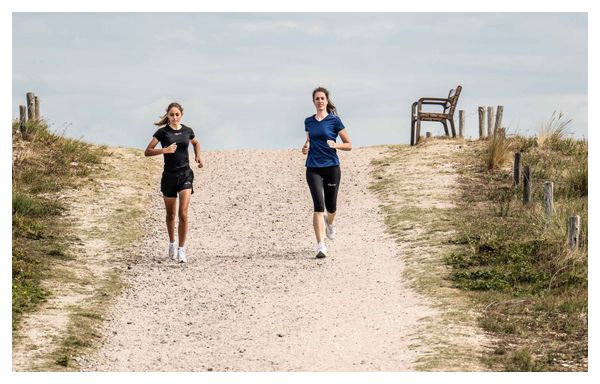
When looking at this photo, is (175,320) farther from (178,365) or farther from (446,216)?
(446,216)

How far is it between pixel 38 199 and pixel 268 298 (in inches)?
316

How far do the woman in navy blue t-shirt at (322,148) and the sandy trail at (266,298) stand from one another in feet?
3.55

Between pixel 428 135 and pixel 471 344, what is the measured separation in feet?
59.8

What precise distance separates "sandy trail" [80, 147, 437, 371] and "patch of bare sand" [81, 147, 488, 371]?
2 cm

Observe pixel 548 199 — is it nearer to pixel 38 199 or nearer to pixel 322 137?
pixel 322 137

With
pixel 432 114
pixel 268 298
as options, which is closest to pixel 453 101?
pixel 432 114

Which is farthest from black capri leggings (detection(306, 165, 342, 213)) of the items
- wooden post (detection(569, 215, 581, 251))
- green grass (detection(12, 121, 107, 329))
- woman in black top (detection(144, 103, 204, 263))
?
green grass (detection(12, 121, 107, 329))

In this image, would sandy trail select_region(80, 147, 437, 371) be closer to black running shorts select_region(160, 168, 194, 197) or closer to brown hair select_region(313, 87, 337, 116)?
black running shorts select_region(160, 168, 194, 197)

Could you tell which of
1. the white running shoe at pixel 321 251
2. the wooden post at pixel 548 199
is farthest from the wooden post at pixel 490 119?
the white running shoe at pixel 321 251

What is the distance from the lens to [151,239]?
2020 cm

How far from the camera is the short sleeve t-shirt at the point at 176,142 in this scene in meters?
17.2

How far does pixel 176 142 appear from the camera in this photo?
1720 cm

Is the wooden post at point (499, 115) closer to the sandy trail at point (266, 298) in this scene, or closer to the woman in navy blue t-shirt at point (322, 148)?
the sandy trail at point (266, 298)
